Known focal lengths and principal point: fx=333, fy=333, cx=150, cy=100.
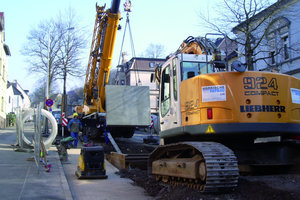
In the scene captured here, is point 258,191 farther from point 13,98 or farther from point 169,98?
point 13,98

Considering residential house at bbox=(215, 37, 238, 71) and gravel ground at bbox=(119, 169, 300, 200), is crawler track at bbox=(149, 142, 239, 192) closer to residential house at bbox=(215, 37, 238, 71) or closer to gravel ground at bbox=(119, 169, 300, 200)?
gravel ground at bbox=(119, 169, 300, 200)

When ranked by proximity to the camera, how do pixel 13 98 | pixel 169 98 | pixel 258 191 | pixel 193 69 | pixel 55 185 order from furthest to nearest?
1. pixel 13 98
2. pixel 55 185
3. pixel 169 98
4. pixel 193 69
5. pixel 258 191

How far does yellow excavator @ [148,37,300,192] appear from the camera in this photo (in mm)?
5223

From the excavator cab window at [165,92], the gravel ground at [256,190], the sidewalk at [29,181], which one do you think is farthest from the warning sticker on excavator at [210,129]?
the sidewalk at [29,181]

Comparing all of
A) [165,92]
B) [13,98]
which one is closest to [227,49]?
[165,92]

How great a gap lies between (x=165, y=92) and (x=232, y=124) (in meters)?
2.45

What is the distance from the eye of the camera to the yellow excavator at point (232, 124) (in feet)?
17.1

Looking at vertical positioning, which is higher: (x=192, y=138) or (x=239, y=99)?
(x=239, y=99)

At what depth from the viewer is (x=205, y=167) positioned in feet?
16.8

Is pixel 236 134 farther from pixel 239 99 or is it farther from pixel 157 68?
pixel 157 68

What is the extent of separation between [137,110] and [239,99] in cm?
965

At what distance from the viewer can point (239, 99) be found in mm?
5719

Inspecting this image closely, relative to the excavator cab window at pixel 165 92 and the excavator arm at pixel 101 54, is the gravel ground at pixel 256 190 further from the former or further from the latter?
the excavator arm at pixel 101 54

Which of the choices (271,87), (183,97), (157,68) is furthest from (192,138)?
(157,68)
